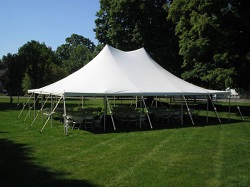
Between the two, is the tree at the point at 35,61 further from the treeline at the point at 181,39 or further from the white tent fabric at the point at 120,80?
the white tent fabric at the point at 120,80

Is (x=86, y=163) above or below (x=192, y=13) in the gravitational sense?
below

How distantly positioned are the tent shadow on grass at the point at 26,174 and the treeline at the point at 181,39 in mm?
14545

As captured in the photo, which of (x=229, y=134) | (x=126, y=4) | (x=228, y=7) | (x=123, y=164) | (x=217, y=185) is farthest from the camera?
(x=126, y=4)

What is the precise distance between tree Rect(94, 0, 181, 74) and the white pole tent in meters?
A: 9.21

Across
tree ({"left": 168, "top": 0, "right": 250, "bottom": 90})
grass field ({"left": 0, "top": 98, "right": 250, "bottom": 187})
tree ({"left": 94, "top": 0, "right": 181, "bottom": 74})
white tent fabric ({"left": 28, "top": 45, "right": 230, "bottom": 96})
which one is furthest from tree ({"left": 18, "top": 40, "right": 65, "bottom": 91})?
grass field ({"left": 0, "top": 98, "right": 250, "bottom": 187})

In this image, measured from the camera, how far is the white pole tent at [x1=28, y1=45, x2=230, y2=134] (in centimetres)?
1465

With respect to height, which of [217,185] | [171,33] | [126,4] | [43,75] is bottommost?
[217,185]

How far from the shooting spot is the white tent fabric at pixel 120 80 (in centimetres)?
1470

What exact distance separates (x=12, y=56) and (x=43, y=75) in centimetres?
400

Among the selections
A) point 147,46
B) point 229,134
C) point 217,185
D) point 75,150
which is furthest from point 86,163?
point 147,46

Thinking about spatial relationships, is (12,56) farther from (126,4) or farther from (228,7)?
(228,7)

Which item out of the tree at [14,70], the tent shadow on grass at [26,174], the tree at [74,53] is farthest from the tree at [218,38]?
the tree at [74,53]

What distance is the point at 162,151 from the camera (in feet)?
34.0

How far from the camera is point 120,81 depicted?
51.2ft
